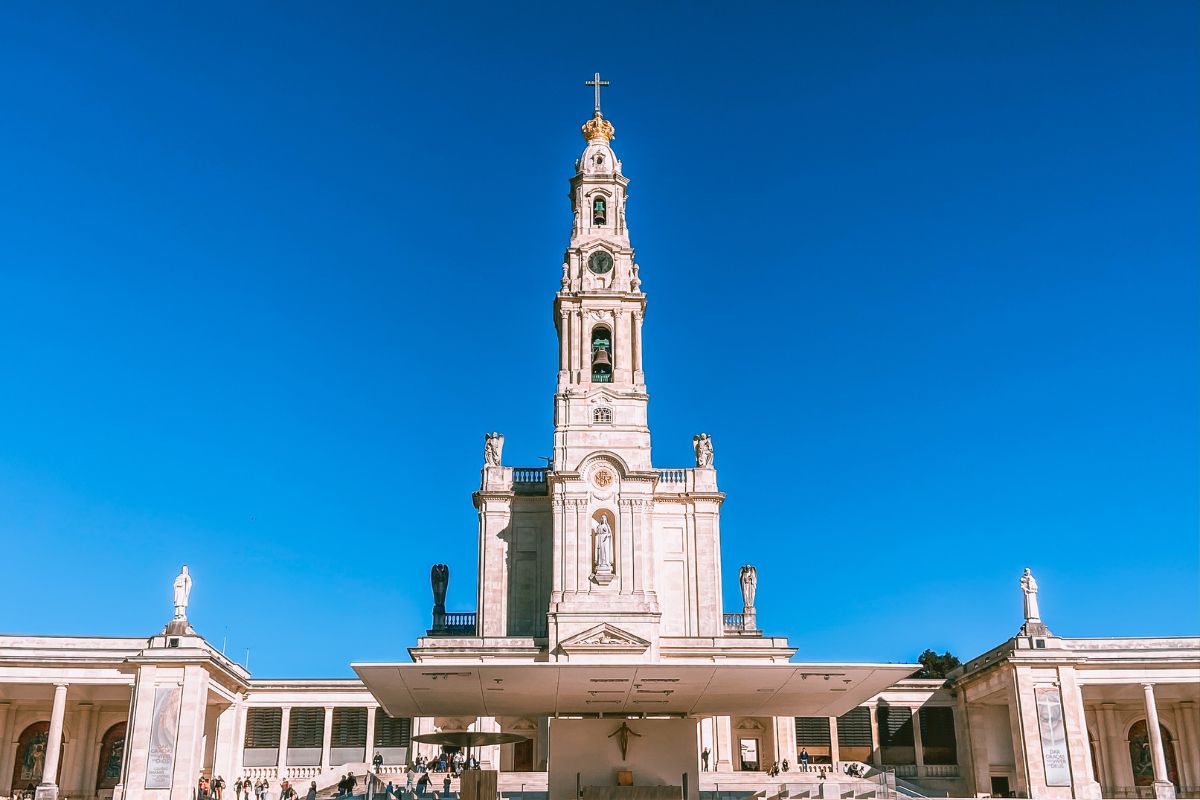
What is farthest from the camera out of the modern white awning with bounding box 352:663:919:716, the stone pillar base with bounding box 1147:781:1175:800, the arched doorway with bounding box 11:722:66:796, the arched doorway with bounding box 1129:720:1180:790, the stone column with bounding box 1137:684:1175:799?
the arched doorway with bounding box 1129:720:1180:790

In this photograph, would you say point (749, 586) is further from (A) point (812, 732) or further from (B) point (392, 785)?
(B) point (392, 785)

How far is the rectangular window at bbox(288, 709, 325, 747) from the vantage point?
189 ft

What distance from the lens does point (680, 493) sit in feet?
198

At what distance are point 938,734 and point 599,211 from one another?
111ft

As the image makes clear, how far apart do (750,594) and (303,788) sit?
2426 cm

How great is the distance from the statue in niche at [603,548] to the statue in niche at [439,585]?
364 inches

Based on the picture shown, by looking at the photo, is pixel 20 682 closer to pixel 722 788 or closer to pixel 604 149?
pixel 722 788

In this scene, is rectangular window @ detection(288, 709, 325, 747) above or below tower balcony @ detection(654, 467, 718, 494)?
below

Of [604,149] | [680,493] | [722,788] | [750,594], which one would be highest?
[604,149]

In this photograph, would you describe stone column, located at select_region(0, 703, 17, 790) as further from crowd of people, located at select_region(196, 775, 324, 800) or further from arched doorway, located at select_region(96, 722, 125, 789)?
crowd of people, located at select_region(196, 775, 324, 800)

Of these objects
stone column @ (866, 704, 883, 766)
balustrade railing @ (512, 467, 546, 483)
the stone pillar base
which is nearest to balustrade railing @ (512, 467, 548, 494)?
balustrade railing @ (512, 467, 546, 483)

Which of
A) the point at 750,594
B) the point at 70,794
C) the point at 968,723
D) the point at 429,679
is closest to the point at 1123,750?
the point at 968,723

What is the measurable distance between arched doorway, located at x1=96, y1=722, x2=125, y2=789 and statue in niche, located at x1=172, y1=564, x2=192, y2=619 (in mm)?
8992

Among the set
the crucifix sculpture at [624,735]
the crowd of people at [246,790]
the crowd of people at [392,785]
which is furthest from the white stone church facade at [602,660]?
the crucifix sculpture at [624,735]
